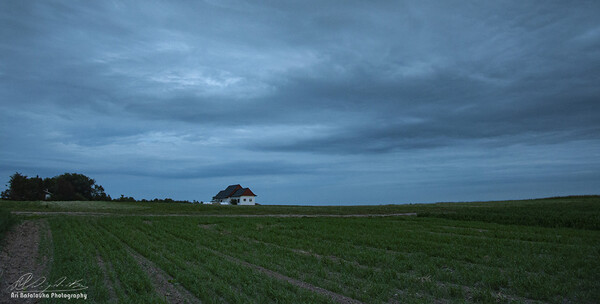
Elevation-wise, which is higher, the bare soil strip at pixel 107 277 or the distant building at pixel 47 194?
the distant building at pixel 47 194

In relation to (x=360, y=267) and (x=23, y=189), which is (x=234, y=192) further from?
(x=360, y=267)

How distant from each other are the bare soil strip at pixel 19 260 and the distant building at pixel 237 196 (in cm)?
8249

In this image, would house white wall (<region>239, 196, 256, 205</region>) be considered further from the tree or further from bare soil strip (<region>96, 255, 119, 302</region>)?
bare soil strip (<region>96, 255, 119, 302</region>)

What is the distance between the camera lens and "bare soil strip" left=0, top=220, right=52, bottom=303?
10.9 metres

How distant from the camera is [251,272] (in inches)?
478

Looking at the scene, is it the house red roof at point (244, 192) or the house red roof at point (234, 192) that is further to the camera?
the house red roof at point (234, 192)

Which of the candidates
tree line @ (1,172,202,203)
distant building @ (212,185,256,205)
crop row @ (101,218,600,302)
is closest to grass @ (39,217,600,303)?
crop row @ (101,218,600,302)

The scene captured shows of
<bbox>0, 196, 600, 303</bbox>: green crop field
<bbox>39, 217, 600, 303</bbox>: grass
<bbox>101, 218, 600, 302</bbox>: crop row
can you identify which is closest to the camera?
<bbox>0, 196, 600, 303</bbox>: green crop field
